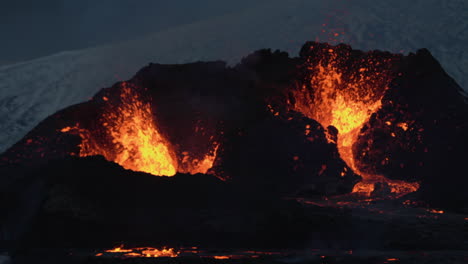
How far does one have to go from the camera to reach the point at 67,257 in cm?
469

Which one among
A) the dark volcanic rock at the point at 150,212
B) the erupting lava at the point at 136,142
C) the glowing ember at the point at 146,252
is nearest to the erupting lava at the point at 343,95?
the erupting lava at the point at 136,142

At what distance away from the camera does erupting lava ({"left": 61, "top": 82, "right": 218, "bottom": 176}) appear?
27.1 feet

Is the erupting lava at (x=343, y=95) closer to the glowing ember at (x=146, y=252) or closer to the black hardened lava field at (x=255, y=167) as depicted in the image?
the black hardened lava field at (x=255, y=167)

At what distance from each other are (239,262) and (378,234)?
1.65 metres

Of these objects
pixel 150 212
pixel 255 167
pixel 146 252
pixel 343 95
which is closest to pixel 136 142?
pixel 255 167

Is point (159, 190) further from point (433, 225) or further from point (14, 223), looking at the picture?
point (433, 225)

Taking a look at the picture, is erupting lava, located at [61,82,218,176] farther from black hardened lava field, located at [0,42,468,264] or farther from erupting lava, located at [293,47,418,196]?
erupting lava, located at [293,47,418,196]

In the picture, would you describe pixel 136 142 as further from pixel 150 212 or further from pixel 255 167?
pixel 150 212

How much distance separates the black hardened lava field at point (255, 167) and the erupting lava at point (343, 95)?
3cm

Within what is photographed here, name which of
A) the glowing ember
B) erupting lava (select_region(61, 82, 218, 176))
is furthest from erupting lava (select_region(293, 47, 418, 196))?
the glowing ember

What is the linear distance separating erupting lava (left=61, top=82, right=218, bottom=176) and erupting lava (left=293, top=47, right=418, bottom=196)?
2317 millimetres

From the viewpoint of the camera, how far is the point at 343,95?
9.12 metres

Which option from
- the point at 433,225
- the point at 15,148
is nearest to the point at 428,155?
the point at 433,225

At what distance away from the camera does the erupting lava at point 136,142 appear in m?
8.27
